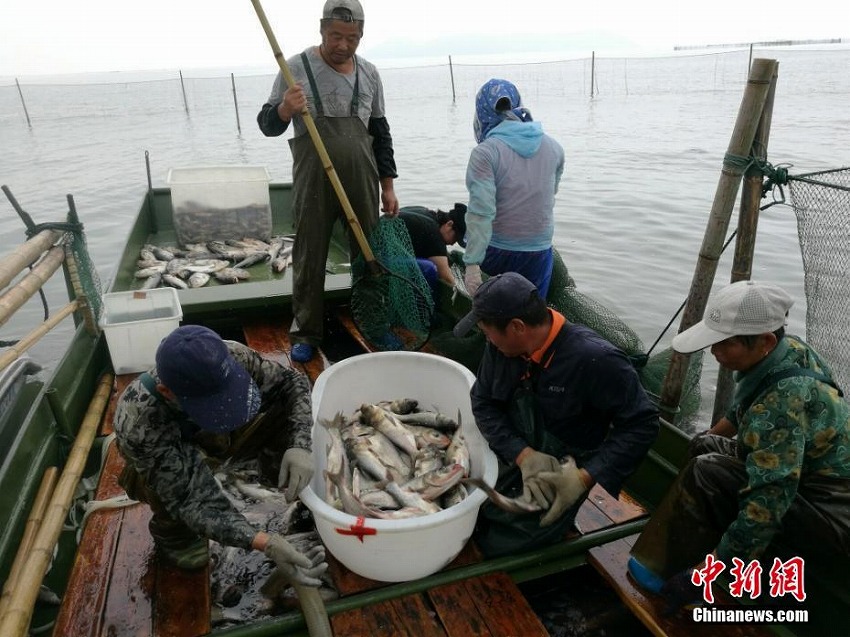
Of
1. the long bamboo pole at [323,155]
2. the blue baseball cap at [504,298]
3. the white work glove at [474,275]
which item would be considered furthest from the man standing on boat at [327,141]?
the blue baseball cap at [504,298]

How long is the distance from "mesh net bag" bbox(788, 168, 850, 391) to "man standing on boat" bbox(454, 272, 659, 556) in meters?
1.46

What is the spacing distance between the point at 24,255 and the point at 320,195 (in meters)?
2.10

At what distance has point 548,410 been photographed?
A: 311cm

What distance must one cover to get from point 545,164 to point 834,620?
3058 millimetres

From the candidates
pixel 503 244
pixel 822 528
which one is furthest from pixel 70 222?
pixel 822 528

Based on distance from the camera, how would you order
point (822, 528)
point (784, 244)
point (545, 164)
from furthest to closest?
point (784, 244)
point (545, 164)
point (822, 528)

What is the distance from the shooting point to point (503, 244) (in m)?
4.56

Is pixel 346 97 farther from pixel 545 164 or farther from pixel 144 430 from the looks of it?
pixel 144 430

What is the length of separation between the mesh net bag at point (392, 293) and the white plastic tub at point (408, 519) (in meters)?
0.86

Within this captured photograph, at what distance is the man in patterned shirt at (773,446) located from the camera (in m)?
2.33

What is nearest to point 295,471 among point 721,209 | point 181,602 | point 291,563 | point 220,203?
point 291,563

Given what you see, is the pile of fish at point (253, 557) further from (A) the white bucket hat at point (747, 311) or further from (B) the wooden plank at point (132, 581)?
(A) the white bucket hat at point (747, 311)

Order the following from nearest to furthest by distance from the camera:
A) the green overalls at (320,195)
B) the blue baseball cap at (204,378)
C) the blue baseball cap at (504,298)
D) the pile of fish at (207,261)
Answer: the blue baseball cap at (204,378) → the blue baseball cap at (504,298) → the green overalls at (320,195) → the pile of fish at (207,261)

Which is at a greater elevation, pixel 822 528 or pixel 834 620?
pixel 822 528
